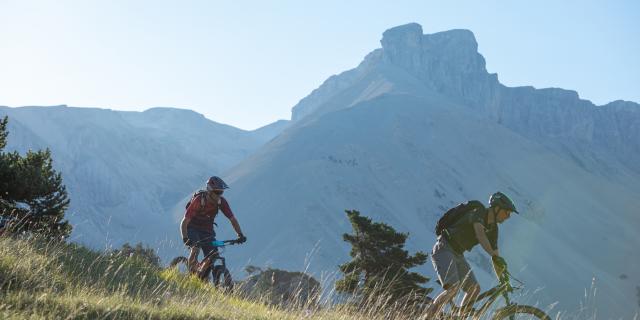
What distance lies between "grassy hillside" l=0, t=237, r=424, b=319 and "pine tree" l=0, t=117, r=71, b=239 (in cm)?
769

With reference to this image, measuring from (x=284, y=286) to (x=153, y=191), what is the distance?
7496 inches

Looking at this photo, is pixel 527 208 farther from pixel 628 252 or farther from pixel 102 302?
pixel 102 302

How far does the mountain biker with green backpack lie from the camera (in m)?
6.37

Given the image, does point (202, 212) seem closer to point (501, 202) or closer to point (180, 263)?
point (180, 263)

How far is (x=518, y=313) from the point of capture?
607 cm

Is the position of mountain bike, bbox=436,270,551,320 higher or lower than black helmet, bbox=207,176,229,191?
lower

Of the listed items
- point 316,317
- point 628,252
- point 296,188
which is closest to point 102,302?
point 316,317

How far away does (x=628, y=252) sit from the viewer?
6654 inches

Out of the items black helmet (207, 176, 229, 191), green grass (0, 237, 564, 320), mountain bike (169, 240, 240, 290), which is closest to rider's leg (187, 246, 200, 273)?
mountain bike (169, 240, 240, 290)

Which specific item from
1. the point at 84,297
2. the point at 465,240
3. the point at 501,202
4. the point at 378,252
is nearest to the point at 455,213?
the point at 465,240

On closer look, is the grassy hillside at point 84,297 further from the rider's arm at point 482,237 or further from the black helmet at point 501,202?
the black helmet at point 501,202

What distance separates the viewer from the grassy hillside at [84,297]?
172 inches

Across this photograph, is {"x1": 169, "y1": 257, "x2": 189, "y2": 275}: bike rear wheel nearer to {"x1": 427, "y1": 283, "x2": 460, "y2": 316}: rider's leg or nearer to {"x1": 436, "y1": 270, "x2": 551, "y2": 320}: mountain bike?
{"x1": 427, "y1": 283, "x2": 460, "y2": 316}: rider's leg

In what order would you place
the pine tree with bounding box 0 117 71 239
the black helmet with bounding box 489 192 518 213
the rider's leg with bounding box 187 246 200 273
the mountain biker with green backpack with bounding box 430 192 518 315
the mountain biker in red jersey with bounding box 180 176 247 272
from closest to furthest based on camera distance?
the mountain biker with green backpack with bounding box 430 192 518 315 < the black helmet with bounding box 489 192 518 213 < the rider's leg with bounding box 187 246 200 273 < the mountain biker in red jersey with bounding box 180 176 247 272 < the pine tree with bounding box 0 117 71 239
